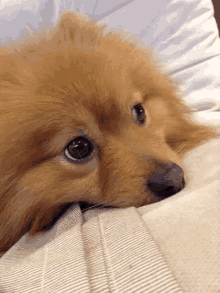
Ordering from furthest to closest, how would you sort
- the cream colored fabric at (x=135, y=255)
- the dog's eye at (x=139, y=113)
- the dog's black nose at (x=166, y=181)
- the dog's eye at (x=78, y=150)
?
the dog's eye at (x=139, y=113), the dog's eye at (x=78, y=150), the dog's black nose at (x=166, y=181), the cream colored fabric at (x=135, y=255)

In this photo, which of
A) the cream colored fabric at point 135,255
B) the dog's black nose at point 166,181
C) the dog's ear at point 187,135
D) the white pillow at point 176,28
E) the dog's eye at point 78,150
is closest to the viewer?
the cream colored fabric at point 135,255

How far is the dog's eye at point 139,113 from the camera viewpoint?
5.42 feet

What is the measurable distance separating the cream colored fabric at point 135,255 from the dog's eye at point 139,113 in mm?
748

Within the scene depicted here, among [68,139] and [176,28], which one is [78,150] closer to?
[68,139]

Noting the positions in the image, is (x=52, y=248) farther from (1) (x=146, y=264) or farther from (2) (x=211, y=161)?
(2) (x=211, y=161)

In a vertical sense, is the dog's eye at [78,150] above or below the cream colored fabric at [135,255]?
above

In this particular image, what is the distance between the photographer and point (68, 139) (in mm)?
1331

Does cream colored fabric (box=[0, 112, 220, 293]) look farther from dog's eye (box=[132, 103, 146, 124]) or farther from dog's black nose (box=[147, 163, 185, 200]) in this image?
dog's eye (box=[132, 103, 146, 124])

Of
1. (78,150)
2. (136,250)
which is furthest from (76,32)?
(136,250)

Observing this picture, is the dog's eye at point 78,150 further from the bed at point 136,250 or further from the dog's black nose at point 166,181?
the dog's black nose at point 166,181

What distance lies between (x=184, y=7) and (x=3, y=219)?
2.58 metres

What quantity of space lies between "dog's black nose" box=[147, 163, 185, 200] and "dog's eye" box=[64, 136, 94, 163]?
405 mm

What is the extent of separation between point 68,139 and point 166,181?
573 millimetres

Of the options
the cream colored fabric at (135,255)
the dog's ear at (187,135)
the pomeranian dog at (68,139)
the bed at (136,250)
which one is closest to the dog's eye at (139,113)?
the pomeranian dog at (68,139)
